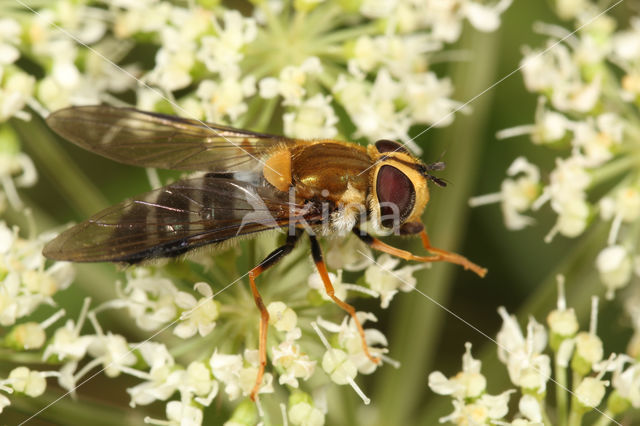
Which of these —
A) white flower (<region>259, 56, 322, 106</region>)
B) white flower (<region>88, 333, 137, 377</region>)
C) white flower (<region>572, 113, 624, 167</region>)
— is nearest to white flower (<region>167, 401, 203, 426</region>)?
white flower (<region>88, 333, 137, 377</region>)

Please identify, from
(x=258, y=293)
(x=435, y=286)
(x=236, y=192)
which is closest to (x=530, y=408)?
(x=435, y=286)

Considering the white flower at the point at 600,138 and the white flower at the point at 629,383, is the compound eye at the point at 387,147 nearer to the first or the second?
the white flower at the point at 600,138

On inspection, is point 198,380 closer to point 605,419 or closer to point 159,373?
point 159,373

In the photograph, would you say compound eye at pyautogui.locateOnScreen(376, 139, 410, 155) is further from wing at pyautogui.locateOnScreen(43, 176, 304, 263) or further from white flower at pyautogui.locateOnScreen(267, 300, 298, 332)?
white flower at pyautogui.locateOnScreen(267, 300, 298, 332)

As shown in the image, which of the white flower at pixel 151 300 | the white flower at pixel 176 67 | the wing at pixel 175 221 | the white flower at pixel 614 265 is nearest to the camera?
the wing at pixel 175 221

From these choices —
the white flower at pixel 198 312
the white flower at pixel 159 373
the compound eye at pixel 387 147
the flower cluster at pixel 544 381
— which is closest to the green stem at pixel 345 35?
the compound eye at pixel 387 147

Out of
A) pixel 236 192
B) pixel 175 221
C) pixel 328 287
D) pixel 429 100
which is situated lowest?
pixel 328 287
